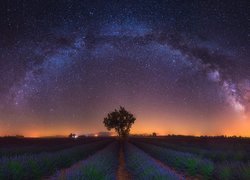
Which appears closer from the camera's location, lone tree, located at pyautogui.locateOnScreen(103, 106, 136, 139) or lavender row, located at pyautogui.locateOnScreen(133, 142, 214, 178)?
lavender row, located at pyautogui.locateOnScreen(133, 142, 214, 178)

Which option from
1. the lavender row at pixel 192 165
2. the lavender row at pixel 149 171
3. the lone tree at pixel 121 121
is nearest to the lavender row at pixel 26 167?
the lavender row at pixel 149 171

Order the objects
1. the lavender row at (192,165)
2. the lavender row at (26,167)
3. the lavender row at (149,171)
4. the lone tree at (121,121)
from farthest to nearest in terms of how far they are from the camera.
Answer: the lone tree at (121,121), the lavender row at (192,165), the lavender row at (26,167), the lavender row at (149,171)

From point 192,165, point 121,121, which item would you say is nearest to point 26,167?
point 192,165

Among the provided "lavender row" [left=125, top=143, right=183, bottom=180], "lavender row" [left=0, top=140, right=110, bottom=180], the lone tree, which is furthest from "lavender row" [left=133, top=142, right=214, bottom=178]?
the lone tree

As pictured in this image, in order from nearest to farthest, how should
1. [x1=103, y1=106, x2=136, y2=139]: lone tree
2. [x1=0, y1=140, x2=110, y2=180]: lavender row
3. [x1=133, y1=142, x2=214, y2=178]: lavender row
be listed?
1. [x1=0, y1=140, x2=110, y2=180]: lavender row
2. [x1=133, y1=142, x2=214, y2=178]: lavender row
3. [x1=103, y1=106, x2=136, y2=139]: lone tree

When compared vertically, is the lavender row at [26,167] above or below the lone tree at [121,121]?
below

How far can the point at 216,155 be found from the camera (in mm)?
17734

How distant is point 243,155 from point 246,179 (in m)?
8.27

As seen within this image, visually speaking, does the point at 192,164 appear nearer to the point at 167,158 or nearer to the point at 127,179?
the point at 127,179

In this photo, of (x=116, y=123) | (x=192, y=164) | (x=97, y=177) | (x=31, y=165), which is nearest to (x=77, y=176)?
(x=97, y=177)

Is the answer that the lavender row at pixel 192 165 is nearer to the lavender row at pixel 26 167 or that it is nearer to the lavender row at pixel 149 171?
the lavender row at pixel 149 171

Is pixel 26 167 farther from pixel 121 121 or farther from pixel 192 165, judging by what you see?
pixel 121 121

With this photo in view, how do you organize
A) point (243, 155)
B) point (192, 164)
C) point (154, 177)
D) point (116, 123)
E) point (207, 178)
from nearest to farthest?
point (154, 177) < point (207, 178) < point (192, 164) < point (243, 155) < point (116, 123)

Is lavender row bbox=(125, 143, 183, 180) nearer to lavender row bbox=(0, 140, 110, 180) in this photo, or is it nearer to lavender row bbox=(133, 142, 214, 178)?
lavender row bbox=(133, 142, 214, 178)
